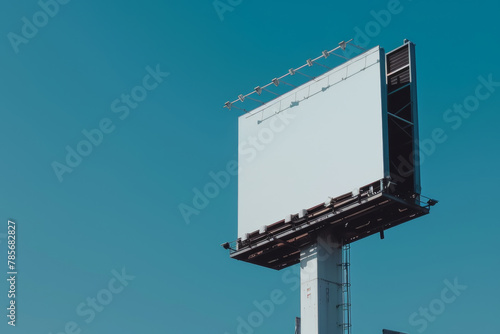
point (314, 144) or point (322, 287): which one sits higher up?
point (314, 144)

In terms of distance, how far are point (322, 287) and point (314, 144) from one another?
9.87 metres

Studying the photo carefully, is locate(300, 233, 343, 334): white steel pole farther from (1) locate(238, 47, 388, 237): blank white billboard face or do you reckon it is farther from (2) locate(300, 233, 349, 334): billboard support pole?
(1) locate(238, 47, 388, 237): blank white billboard face

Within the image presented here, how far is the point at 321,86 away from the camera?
256ft

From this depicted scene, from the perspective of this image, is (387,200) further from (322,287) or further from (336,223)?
(322,287)

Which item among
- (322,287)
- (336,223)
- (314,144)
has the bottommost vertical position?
(322,287)

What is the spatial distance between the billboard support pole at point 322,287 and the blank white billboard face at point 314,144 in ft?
10.0

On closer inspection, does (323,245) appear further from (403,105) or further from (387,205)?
(403,105)

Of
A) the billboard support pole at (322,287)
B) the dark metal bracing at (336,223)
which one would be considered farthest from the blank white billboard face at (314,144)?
the billboard support pole at (322,287)

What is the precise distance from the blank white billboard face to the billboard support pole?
3.06 meters

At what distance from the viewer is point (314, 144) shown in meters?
77.0

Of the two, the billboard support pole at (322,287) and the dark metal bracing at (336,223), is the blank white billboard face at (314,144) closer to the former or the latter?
the dark metal bracing at (336,223)

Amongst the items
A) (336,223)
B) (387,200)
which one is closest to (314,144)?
(336,223)

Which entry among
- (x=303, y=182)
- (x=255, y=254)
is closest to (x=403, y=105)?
(x=303, y=182)

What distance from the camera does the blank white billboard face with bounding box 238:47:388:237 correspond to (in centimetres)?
7300
